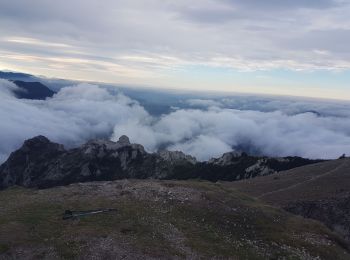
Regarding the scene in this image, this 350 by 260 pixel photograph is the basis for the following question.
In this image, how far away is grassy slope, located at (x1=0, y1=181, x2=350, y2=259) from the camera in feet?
159

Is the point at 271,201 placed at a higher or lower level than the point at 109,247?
lower

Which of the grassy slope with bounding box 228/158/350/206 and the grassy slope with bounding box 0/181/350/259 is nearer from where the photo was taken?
the grassy slope with bounding box 0/181/350/259

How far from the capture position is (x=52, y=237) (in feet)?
166

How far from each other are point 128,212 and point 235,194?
23.2 meters

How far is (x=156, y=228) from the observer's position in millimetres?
54938

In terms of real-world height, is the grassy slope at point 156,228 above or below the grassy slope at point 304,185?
above

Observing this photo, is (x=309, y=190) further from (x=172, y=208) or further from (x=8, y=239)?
(x=8, y=239)

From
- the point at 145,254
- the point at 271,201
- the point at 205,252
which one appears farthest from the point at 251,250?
the point at 271,201

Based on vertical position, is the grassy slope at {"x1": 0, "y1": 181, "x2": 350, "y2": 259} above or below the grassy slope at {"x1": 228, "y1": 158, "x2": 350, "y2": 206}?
above

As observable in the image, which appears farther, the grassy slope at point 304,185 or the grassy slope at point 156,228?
the grassy slope at point 304,185

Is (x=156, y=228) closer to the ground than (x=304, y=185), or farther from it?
farther from it

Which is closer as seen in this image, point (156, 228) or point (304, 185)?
point (156, 228)

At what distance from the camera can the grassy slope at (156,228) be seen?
48344 millimetres

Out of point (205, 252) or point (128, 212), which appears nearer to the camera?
point (205, 252)
